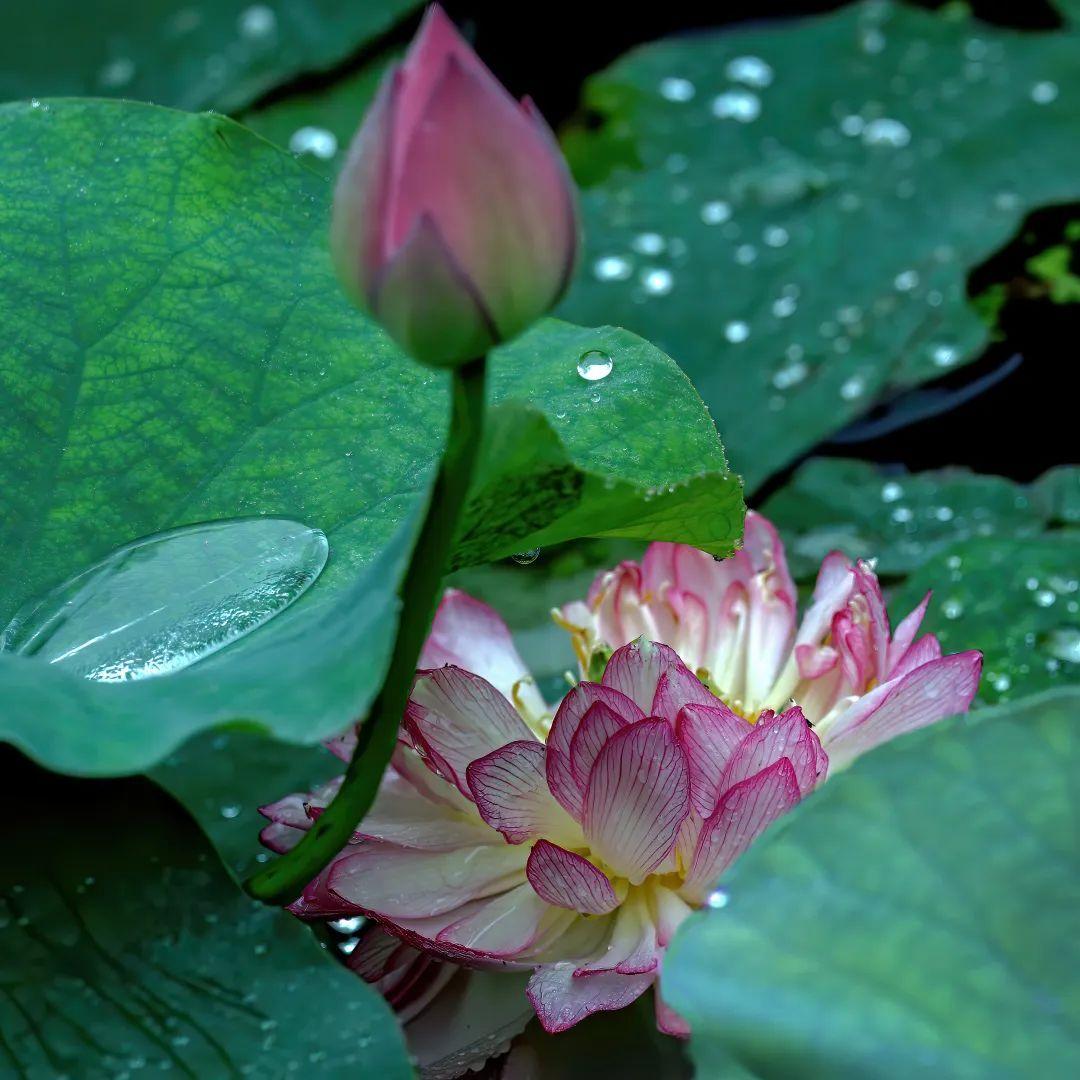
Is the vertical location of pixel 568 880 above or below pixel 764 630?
above

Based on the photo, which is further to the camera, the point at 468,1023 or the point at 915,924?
the point at 468,1023

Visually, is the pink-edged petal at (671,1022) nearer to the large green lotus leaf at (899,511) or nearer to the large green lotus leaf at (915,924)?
the large green lotus leaf at (915,924)

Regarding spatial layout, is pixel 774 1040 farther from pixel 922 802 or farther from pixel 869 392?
pixel 869 392

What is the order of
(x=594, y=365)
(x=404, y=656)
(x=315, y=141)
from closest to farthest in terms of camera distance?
1. (x=404, y=656)
2. (x=594, y=365)
3. (x=315, y=141)

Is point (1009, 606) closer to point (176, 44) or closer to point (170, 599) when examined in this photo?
point (170, 599)

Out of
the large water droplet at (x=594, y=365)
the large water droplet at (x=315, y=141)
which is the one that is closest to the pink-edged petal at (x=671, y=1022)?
the large water droplet at (x=594, y=365)

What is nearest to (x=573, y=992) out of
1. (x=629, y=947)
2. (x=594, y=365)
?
(x=629, y=947)

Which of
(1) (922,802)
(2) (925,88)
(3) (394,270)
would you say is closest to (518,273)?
(3) (394,270)

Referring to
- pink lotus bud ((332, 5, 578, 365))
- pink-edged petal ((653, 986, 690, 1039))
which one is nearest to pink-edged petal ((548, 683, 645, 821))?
pink-edged petal ((653, 986, 690, 1039))

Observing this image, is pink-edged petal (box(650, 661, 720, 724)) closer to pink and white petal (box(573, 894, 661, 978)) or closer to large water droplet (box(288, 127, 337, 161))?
pink and white petal (box(573, 894, 661, 978))
